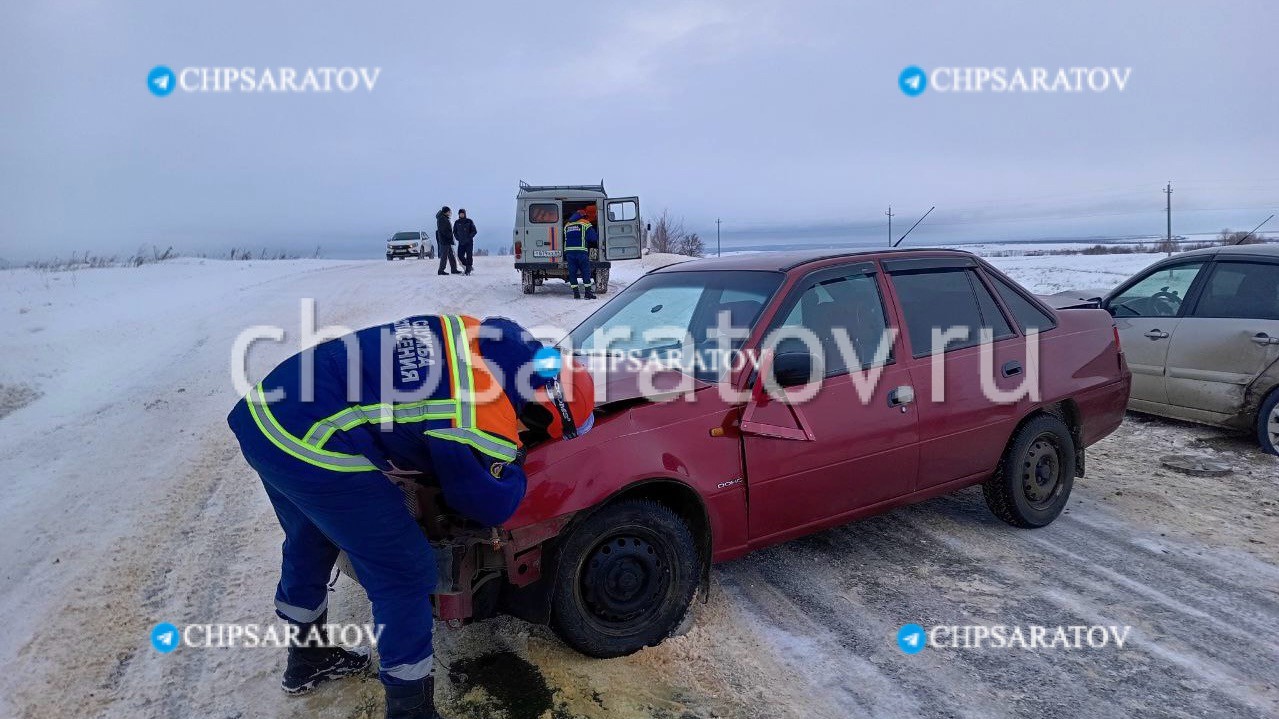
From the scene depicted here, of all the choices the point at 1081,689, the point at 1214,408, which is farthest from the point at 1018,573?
the point at 1214,408

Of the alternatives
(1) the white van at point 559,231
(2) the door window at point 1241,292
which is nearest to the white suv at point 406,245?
(1) the white van at point 559,231

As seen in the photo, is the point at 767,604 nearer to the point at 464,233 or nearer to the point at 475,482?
the point at 475,482

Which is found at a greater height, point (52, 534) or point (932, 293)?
point (932, 293)

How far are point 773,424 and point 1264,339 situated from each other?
4682mm

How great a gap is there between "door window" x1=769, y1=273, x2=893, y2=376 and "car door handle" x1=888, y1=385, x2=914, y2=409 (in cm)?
17

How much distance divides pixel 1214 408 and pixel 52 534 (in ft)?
26.6

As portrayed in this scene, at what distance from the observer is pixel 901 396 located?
3.94 m

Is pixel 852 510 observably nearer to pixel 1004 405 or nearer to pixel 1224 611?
pixel 1004 405

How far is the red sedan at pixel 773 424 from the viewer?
9.78 ft

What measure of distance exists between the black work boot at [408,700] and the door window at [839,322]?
2105 mm

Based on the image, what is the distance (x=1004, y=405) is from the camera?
4.33 m

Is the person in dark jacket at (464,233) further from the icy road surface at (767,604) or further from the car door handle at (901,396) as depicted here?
the car door handle at (901,396)

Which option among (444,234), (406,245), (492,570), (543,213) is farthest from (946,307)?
(406,245)

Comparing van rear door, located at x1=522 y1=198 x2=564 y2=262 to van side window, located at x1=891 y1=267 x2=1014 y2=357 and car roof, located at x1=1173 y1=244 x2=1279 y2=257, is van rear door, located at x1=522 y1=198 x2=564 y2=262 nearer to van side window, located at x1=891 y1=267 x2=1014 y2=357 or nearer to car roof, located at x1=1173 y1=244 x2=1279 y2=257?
car roof, located at x1=1173 y1=244 x2=1279 y2=257
